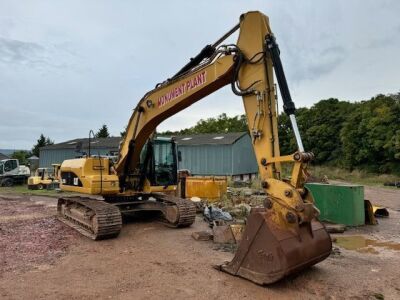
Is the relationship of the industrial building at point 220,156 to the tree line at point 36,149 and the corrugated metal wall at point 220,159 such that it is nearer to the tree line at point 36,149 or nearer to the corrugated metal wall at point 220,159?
the corrugated metal wall at point 220,159

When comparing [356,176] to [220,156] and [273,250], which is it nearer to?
[220,156]

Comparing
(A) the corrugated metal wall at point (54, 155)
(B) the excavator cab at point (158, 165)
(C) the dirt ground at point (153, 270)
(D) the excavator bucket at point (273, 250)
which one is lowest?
(C) the dirt ground at point (153, 270)

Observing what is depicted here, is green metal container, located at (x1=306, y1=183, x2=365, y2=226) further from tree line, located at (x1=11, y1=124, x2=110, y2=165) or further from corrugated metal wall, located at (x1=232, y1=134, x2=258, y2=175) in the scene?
tree line, located at (x1=11, y1=124, x2=110, y2=165)

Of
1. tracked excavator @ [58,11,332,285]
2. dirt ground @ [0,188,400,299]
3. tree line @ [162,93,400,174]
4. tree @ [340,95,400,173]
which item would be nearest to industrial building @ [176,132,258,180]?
tree line @ [162,93,400,174]

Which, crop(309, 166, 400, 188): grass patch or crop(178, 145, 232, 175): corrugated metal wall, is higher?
crop(178, 145, 232, 175): corrugated metal wall

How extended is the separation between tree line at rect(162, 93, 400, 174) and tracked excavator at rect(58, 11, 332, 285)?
23.9 metres

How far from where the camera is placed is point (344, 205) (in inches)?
406

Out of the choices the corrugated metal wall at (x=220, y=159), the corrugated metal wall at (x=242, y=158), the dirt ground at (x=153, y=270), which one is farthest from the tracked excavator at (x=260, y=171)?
the corrugated metal wall at (x=242, y=158)

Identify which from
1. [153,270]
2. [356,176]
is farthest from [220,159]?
[153,270]

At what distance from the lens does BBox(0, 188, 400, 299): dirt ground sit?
502 cm

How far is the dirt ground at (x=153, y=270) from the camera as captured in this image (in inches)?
198

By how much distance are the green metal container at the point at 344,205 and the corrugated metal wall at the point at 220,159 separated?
54.6 feet

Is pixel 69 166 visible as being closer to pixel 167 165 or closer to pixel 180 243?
pixel 167 165

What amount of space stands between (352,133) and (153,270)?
33253 millimetres
